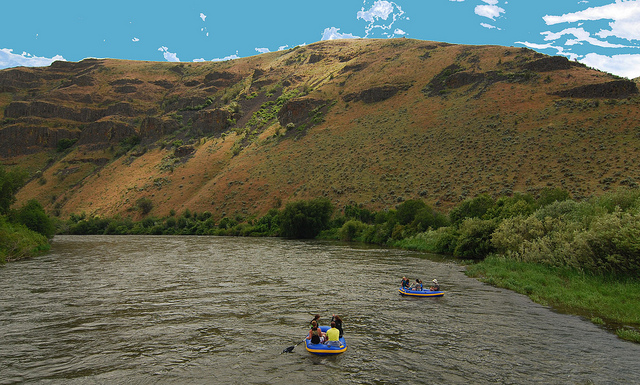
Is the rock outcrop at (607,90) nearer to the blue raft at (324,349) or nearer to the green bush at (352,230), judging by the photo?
the green bush at (352,230)

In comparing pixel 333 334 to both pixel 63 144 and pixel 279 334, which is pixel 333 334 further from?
pixel 63 144

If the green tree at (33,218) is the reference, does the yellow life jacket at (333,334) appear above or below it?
below

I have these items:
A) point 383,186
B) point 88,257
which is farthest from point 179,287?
point 383,186

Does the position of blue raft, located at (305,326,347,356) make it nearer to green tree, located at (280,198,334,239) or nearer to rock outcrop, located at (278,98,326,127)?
green tree, located at (280,198,334,239)

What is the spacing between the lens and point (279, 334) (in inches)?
653

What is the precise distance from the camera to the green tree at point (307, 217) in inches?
2751

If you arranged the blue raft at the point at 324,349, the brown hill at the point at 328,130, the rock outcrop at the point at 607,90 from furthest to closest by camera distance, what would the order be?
the rock outcrop at the point at 607,90, the brown hill at the point at 328,130, the blue raft at the point at 324,349

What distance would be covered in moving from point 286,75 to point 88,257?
4882 inches

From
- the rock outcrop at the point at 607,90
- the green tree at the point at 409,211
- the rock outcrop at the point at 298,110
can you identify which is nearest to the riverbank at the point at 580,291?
the green tree at the point at 409,211

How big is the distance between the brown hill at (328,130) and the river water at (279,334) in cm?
4293

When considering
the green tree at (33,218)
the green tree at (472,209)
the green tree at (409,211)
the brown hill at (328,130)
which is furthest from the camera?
the brown hill at (328,130)

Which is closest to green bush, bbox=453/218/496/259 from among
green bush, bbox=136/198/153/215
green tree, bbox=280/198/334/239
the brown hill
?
the brown hill

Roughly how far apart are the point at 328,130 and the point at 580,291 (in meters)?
82.7

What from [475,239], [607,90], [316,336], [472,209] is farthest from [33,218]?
[607,90]
